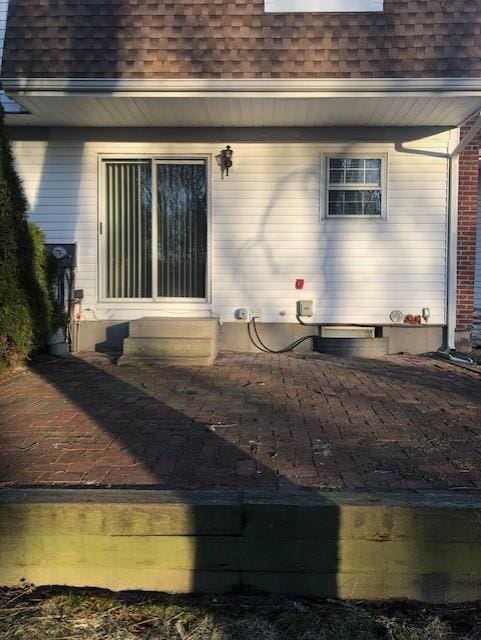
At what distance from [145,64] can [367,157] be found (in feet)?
10.9

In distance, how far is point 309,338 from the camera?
26.8 feet

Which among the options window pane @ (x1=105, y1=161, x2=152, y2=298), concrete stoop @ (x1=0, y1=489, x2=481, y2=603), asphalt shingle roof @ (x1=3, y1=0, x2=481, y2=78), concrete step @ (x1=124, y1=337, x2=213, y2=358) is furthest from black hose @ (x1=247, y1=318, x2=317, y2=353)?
concrete stoop @ (x1=0, y1=489, x2=481, y2=603)

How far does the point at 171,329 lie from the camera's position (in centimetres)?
730

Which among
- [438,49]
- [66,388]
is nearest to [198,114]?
[438,49]

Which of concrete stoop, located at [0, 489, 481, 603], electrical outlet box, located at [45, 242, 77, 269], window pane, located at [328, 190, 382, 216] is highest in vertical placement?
window pane, located at [328, 190, 382, 216]

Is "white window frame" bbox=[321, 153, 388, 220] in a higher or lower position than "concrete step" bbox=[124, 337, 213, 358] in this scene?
higher

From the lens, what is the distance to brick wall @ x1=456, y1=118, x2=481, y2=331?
26.6ft

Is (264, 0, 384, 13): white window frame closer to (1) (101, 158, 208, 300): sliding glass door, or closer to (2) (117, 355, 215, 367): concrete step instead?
(1) (101, 158, 208, 300): sliding glass door

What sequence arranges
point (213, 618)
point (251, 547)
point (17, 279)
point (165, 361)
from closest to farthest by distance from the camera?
point (213, 618), point (251, 547), point (17, 279), point (165, 361)

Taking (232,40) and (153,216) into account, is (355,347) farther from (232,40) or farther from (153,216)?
(232,40)

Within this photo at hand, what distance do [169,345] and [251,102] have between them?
3209mm

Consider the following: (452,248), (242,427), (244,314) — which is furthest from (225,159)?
(242,427)

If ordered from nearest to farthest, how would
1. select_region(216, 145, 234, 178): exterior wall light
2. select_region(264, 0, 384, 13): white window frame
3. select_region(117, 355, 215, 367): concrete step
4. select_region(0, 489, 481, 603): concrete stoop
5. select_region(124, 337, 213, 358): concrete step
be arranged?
select_region(0, 489, 481, 603): concrete stoop, select_region(117, 355, 215, 367): concrete step, select_region(124, 337, 213, 358): concrete step, select_region(264, 0, 384, 13): white window frame, select_region(216, 145, 234, 178): exterior wall light

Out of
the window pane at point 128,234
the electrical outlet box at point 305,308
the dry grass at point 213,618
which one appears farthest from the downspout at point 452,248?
the dry grass at point 213,618
